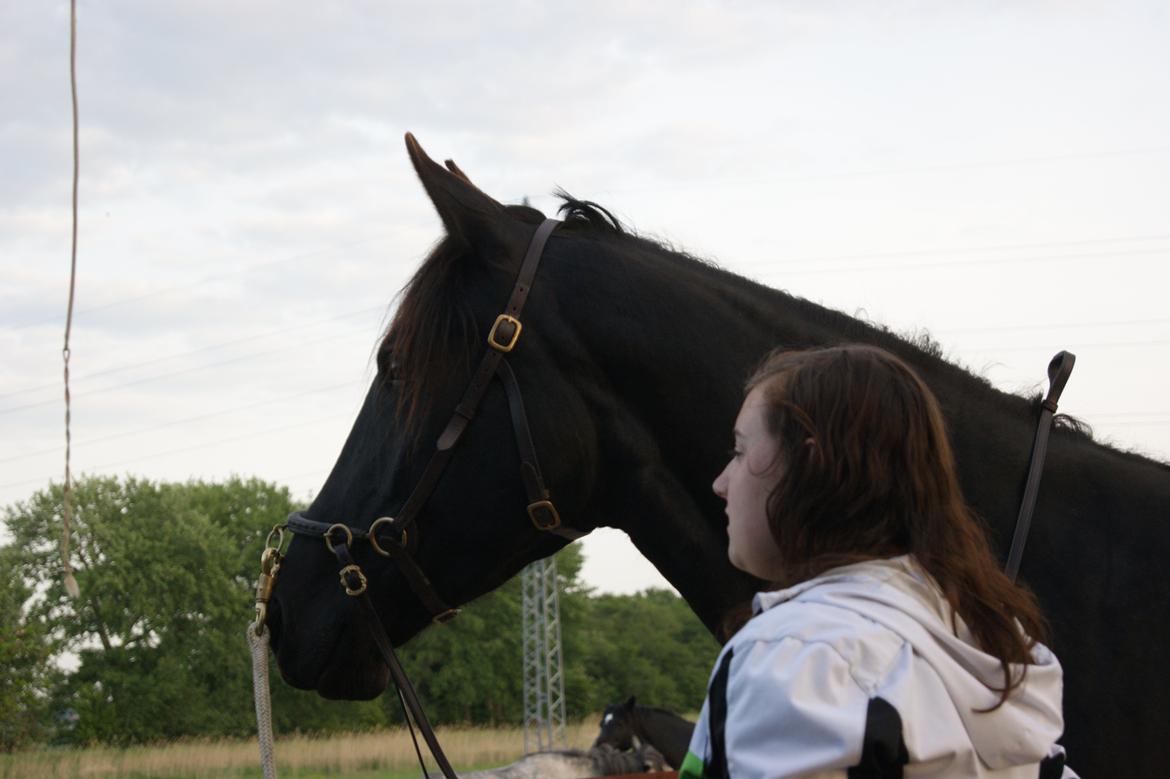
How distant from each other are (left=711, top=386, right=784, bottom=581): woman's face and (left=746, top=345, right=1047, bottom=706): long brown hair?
0.04 feet

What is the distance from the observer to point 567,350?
262cm

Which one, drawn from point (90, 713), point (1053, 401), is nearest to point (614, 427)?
point (1053, 401)

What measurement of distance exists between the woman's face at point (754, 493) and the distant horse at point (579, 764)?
20.6 ft

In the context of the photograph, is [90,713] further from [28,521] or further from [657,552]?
[657,552]

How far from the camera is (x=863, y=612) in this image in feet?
4.09

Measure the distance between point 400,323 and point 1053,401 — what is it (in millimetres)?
1436

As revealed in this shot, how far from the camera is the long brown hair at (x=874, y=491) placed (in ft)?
4.48

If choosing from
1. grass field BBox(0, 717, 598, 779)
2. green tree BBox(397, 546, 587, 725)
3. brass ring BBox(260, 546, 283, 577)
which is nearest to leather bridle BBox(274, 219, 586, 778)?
brass ring BBox(260, 546, 283, 577)

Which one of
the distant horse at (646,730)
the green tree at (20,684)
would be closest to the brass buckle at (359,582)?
the distant horse at (646,730)

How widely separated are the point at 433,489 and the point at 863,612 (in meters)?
1.49

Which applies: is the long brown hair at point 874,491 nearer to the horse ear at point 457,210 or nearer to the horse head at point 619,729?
the horse ear at point 457,210

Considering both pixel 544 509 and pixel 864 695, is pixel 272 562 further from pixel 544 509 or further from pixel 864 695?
pixel 864 695

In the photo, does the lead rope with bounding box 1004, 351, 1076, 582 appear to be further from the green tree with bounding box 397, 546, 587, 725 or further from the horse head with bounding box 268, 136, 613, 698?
the green tree with bounding box 397, 546, 587, 725

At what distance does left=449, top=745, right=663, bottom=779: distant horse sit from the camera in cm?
785
